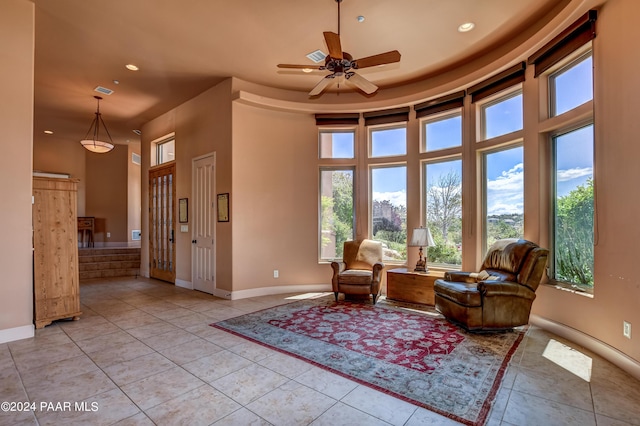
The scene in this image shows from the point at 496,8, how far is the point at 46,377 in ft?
18.3

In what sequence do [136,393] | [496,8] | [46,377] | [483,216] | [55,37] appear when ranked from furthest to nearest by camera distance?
[483,216]
[55,37]
[496,8]
[46,377]
[136,393]

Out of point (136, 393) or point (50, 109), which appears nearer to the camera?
point (136, 393)

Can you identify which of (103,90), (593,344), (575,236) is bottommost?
(593,344)

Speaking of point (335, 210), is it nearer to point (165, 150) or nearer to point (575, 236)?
point (575, 236)

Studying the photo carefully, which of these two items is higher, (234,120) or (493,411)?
(234,120)

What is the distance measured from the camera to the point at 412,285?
4.86 meters

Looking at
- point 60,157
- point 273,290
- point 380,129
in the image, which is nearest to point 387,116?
point 380,129

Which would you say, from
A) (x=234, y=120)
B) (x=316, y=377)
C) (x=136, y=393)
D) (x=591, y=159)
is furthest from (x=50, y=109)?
(x=591, y=159)

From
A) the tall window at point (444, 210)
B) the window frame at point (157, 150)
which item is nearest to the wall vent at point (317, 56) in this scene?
the tall window at point (444, 210)

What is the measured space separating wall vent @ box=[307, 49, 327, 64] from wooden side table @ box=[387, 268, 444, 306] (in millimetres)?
3443

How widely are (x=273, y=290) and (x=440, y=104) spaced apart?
13.8ft

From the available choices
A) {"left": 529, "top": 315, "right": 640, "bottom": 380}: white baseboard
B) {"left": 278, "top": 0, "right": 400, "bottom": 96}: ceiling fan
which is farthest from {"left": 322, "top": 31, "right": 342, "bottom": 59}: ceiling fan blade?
{"left": 529, "top": 315, "right": 640, "bottom": 380}: white baseboard

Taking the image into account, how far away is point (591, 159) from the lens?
3287 mm

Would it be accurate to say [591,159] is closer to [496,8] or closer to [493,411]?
[496,8]
